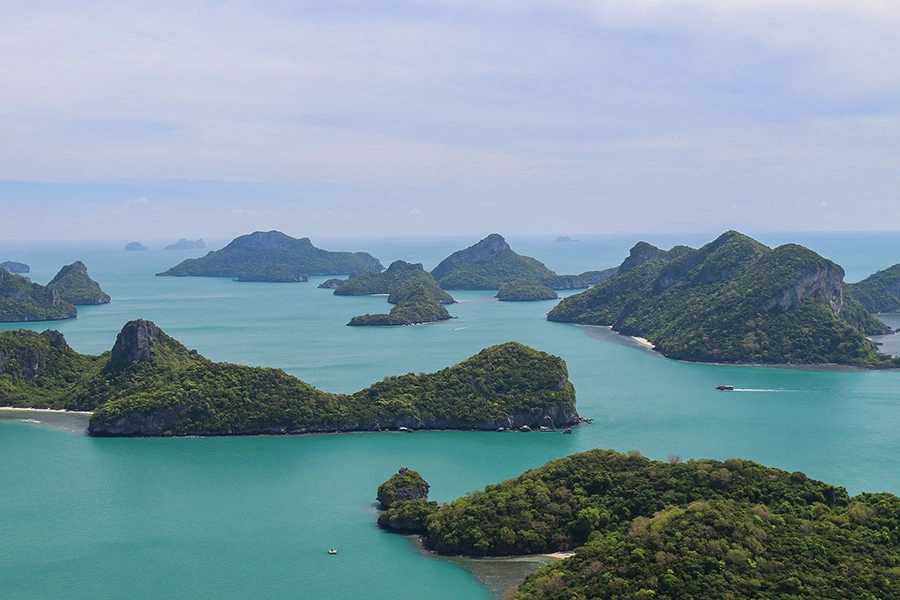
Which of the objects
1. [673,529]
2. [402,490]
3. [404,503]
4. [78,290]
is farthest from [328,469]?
[78,290]

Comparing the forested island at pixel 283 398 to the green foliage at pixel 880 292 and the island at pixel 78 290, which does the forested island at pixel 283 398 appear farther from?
the island at pixel 78 290

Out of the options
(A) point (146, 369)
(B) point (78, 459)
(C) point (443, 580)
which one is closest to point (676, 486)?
(C) point (443, 580)

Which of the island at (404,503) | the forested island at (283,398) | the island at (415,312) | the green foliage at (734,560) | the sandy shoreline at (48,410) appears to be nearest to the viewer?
the green foliage at (734,560)

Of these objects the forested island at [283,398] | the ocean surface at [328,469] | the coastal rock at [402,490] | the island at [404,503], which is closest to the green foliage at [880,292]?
the ocean surface at [328,469]

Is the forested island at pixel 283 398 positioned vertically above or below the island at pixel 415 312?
below

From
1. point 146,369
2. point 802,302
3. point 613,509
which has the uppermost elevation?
point 802,302

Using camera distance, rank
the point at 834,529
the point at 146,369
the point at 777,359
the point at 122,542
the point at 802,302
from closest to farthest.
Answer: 1. the point at 834,529
2. the point at 122,542
3. the point at 146,369
4. the point at 777,359
5. the point at 802,302

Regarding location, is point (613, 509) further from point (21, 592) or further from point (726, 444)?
point (21, 592)

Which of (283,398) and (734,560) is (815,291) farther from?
(734,560)
